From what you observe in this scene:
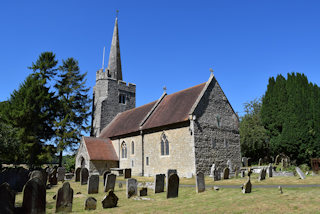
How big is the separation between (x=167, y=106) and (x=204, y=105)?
4.90 meters

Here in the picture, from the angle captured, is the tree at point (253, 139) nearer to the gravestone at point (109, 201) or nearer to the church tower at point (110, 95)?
the church tower at point (110, 95)

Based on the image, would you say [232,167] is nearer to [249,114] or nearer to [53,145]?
[249,114]

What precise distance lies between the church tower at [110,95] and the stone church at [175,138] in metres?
3.38

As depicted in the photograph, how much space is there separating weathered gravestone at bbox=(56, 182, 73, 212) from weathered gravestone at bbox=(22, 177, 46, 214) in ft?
3.42

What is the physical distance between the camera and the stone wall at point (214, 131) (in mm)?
20453

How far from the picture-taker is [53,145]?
32594mm

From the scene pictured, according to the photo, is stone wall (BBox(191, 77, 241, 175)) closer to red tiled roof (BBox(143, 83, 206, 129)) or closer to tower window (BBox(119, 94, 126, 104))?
red tiled roof (BBox(143, 83, 206, 129))

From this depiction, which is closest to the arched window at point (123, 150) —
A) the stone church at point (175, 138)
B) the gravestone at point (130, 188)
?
the stone church at point (175, 138)

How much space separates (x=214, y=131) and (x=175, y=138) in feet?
12.2

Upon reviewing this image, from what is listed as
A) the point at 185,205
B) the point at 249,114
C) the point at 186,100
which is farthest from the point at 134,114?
the point at 185,205

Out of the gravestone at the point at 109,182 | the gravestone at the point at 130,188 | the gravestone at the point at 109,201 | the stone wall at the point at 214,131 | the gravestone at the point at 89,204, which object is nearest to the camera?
the gravestone at the point at 89,204

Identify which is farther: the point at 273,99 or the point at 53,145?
the point at 53,145

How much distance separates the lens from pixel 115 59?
127 feet

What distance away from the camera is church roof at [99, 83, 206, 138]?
882 inches
